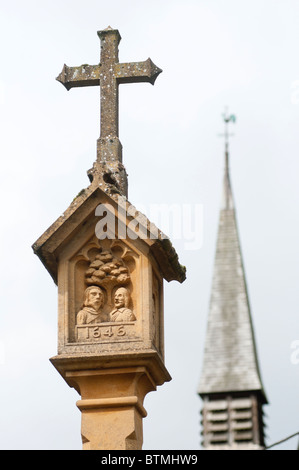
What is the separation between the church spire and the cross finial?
21.3 meters

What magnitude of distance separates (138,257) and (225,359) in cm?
2336

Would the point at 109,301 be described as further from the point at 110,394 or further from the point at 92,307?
the point at 110,394

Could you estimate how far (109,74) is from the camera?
1391 centimetres

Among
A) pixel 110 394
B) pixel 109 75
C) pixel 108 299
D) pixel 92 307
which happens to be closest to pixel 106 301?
pixel 108 299

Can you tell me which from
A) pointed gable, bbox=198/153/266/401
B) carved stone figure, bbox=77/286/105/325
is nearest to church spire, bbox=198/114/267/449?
pointed gable, bbox=198/153/266/401

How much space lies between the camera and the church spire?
35.9 m

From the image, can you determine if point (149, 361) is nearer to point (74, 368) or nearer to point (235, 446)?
point (74, 368)

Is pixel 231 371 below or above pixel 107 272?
above

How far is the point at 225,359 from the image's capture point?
36.0m

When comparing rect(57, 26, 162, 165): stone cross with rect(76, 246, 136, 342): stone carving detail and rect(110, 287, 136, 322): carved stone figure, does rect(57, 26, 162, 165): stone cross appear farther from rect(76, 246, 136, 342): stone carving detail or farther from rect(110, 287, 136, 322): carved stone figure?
rect(110, 287, 136, 322): carved stone figure

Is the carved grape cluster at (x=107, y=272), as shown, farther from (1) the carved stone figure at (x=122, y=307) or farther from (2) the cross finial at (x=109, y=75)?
(2) the cross finial at (x=109, y=75)

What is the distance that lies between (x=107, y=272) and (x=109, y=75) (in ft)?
6.16

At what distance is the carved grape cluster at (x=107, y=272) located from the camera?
1274cm

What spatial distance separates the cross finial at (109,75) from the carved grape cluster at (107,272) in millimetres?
1119
